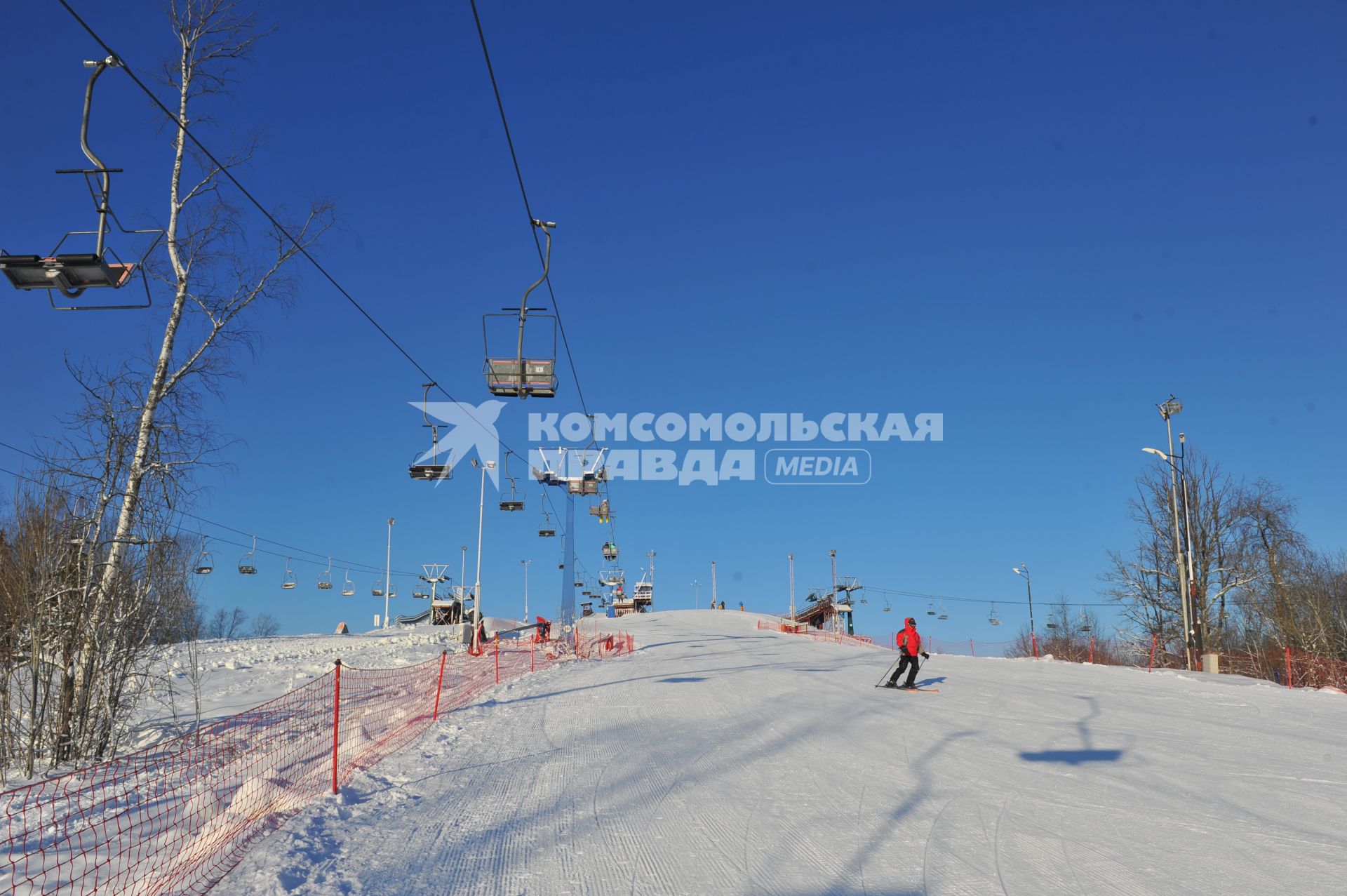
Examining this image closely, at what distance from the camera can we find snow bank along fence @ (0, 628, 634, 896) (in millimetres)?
7680

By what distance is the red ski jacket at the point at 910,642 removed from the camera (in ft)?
64.2

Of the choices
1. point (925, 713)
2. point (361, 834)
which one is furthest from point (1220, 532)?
point (361, 834)

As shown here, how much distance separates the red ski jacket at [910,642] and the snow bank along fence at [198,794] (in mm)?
9365

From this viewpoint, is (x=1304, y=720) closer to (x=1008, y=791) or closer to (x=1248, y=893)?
(x=1008, y=791)

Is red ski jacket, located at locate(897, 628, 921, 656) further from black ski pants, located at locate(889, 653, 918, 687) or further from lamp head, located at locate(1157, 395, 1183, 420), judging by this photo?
lamp head, located at locate(1157, 395, 1183, 420)

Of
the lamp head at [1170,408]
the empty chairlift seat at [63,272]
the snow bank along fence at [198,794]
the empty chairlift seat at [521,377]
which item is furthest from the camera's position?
the lamp head at [1170,408]

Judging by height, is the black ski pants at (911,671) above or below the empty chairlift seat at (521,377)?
below

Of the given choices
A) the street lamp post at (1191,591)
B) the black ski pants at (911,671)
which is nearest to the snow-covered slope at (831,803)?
the black ski pants at (911,671)

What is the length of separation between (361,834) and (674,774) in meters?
3.79

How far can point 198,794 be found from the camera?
1069 cm

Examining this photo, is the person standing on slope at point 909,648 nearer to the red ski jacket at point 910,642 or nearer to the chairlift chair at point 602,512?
the red ski jacket at point 910,642

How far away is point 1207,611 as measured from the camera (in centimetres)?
4212

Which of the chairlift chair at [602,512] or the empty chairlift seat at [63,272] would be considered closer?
the empty chairlift seat at [63,272]

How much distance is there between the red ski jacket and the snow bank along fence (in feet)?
30.7
